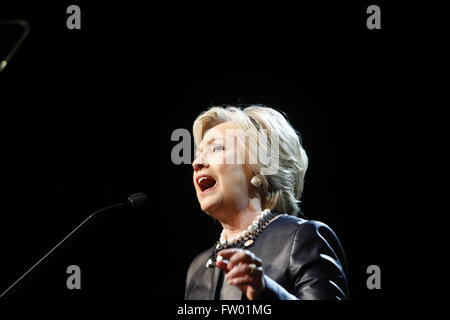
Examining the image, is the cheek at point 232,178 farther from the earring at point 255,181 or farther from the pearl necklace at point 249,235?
the pearl necklace at point 249,235

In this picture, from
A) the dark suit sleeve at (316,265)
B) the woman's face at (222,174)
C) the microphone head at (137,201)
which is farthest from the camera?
the woman's face at (222,174)

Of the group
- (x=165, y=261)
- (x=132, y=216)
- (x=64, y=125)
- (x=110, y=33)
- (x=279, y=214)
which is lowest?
(x=165, y=261)

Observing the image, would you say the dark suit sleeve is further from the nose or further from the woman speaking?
the nose

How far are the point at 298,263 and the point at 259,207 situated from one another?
15.5 inches

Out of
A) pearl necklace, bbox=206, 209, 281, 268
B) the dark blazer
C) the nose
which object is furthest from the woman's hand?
the nose

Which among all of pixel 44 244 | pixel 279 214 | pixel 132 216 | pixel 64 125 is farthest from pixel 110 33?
pixel 279 214

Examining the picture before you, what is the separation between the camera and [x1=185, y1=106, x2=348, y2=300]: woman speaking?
1.72 m

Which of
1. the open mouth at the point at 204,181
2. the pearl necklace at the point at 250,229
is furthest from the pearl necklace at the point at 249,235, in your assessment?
the open mouth at the point at 204,181

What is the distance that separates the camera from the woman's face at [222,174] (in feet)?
6.55

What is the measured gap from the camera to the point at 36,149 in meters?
2.87

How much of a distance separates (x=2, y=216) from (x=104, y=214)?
1213 millimetres

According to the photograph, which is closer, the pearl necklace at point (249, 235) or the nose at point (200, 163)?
the pearl necklace at point (249, 235)

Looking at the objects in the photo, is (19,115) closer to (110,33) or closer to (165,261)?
(110,33)

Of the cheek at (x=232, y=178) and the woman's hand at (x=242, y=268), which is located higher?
the cheek at (x=232, y=178)
